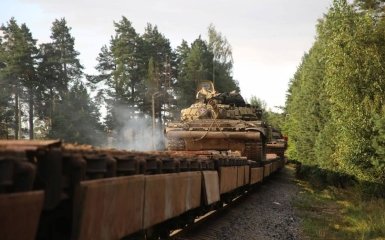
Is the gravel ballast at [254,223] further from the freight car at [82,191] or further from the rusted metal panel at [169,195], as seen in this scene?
the freight car at [82,191]

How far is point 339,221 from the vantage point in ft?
44.0

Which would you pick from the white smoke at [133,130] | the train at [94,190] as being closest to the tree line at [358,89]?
the train at [94,190]

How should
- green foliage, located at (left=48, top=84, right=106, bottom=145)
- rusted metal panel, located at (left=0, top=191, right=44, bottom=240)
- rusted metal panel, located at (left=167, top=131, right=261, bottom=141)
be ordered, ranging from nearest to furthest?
rusted metal panel, located at (left=0, top=191, right=44, bottom=240)
rusted metal panel, located at (left=167, top=131, right=261, bottom=141)
green foliage, located at (left=48, top=84, right=106, bottom=145)

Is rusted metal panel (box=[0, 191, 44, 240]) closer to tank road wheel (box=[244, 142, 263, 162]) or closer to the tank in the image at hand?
the tank

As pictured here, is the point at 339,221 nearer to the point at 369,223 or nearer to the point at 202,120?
the point at 369,223

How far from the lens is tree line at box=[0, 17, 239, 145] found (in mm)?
44688

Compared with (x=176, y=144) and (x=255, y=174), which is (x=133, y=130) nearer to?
(x=176, y=144)

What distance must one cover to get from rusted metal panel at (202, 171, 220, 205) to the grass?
2.28m

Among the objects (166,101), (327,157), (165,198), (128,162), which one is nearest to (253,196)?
(327,157)

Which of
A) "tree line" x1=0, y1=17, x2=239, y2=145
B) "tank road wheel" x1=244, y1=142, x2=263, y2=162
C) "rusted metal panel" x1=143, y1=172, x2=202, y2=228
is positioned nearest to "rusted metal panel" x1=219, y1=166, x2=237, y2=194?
"rusted metal panel" x1=143, y1=172, x2=202, y2=228

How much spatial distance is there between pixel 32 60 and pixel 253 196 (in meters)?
33.8

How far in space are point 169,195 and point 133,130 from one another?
1951 inches

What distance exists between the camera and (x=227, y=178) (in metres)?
10.7

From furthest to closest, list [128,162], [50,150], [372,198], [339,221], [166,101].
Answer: [166,101]
[372,198]
[339,221]
[128,162]
[50,150]
